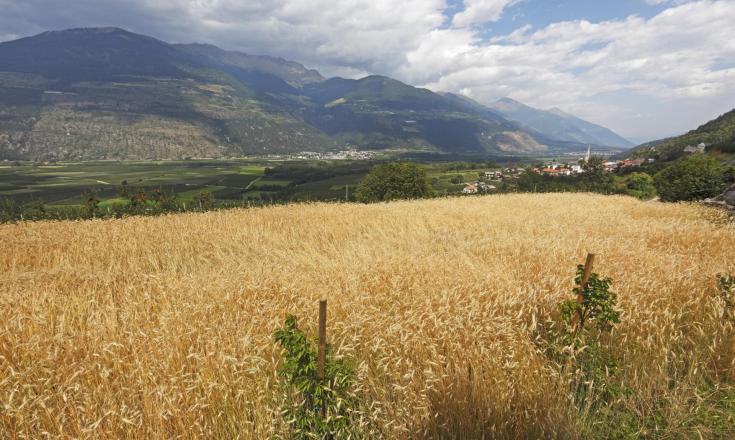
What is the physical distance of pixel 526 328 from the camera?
172 inches

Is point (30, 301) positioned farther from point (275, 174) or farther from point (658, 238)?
point (275, 174)

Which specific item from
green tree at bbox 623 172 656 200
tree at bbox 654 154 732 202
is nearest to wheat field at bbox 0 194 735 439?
tree at bbox 654 154 732 202

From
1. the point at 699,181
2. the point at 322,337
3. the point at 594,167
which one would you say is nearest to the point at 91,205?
the point at 322,337

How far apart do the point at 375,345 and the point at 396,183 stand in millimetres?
59471

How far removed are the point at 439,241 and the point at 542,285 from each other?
4.52 meters

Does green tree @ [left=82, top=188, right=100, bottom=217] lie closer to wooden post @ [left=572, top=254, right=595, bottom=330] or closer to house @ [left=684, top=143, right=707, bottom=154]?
wooden post @ [left=572, top=254, right=595, bottom=330]

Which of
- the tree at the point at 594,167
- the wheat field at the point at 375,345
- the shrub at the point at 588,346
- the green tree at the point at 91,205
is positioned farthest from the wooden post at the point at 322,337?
the tree at the point at 594,167

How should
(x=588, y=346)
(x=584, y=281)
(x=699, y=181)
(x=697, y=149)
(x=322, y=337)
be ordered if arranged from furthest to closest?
(x=697, y=149) → (x=699, y=181) → (x=584, y=281) → (x=588, y=346) → (x=322, y=337)

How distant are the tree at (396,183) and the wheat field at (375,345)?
53912mm

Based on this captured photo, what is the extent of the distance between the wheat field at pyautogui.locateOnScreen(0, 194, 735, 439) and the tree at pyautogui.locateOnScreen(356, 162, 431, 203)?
53912 millimetres

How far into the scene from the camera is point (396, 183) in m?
62.4

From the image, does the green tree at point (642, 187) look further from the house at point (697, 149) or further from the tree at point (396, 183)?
the house at point (697, 149)

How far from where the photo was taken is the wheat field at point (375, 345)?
3096mm

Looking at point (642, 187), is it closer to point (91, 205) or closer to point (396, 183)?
point (396, 183)
